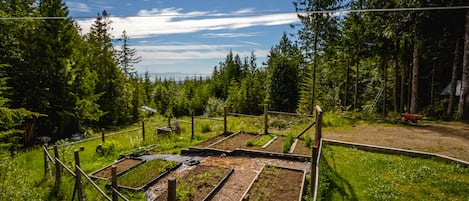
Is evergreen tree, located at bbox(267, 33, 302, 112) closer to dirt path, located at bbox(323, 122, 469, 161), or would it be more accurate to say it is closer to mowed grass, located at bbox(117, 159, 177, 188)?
dirt path, located at bbox(323, 122, 469, 161)

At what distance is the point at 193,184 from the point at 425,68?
18798mm

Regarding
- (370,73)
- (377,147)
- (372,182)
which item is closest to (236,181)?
(372,182)

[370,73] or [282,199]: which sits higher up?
[370,73]

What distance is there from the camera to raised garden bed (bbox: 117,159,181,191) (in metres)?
6.78

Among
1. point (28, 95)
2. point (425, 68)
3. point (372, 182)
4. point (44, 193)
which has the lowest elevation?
point (44, 193)

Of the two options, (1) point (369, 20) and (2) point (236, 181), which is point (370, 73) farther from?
(2) point (236, 181)

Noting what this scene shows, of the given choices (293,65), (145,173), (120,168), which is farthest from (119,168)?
(293,65)

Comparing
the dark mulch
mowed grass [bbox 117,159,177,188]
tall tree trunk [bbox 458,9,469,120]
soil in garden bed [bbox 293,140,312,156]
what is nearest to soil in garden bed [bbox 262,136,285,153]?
soil in garden bed [bbox 293,140,312,156]

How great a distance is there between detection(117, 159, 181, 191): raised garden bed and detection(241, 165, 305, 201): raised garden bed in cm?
261

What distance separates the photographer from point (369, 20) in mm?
15781

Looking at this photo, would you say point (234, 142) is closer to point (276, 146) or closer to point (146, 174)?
point (276, 146)

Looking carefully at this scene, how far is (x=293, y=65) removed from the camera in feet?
79.4

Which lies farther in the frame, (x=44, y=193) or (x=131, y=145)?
(x=131, y=145)

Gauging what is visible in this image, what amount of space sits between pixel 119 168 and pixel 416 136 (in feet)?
33.1
